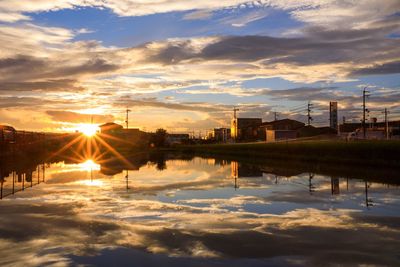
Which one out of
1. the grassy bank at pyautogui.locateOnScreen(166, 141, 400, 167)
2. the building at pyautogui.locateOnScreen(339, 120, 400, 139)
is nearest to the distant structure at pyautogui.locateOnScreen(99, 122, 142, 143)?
the building at pyautogui.locateOnScreen(339, 120, 400, 139)

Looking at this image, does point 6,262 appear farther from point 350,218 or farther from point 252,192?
point 252,192

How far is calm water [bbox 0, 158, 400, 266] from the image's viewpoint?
8523mm

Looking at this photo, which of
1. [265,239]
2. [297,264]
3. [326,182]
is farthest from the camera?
[326,182]

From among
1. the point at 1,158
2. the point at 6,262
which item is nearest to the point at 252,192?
the point at 6,262

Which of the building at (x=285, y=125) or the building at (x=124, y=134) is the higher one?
the building at (x=285, y=125)

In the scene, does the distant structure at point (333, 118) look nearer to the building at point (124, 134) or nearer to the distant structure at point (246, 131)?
the distant structure at point (246, 131)

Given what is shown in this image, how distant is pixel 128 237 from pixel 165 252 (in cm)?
158

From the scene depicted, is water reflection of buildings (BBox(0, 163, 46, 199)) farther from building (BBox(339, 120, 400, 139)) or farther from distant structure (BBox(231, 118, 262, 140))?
distant structure (BBox(231, 118, 262, 140))

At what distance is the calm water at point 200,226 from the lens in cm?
852

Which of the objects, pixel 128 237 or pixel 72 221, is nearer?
pixel 128 237

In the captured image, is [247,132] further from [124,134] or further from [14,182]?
[14,182]

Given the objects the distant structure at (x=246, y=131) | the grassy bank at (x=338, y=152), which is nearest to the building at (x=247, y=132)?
the distant structure at (x=246, y=131)

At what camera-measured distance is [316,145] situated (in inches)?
1676

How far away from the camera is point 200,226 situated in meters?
11.5
